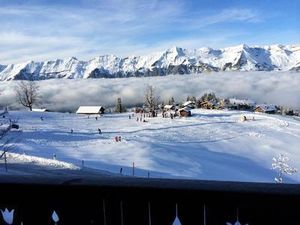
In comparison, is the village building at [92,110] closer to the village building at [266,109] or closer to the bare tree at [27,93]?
the bare tree at [27,93]

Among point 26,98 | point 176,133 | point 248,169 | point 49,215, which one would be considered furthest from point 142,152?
point 26,98

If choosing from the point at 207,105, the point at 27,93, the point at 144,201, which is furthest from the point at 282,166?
the point at 207,105

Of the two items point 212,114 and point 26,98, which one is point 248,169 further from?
point 26,98

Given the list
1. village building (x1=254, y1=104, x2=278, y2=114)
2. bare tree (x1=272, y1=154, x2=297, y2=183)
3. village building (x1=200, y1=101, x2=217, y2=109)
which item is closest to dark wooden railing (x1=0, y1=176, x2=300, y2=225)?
bare tree (x1=272, y1=154, x2=297, y2=183)

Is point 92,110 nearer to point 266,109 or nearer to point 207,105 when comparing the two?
point 207,105

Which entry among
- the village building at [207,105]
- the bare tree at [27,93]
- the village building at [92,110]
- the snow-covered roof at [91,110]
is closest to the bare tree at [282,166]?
the village building at [92,110]
